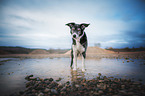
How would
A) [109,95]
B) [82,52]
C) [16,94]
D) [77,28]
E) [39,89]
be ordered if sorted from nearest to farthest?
[109,95]
[16,94]
[39,89]
[77,28]
[82,52]

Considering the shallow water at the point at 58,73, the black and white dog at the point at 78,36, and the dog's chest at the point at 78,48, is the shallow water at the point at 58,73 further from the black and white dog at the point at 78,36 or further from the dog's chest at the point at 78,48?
the black and white dog at the point at 78,36

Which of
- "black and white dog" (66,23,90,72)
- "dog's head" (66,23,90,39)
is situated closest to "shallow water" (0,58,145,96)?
"black and white dog" (66,23,90,72)

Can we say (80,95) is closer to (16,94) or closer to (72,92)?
(72,92)

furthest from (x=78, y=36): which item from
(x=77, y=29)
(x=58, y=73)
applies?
(x=58, y=73)

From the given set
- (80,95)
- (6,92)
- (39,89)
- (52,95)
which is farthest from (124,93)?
(6,92)

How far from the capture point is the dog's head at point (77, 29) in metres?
5.56

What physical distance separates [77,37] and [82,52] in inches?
47.9

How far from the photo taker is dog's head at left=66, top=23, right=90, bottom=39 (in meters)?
5.56

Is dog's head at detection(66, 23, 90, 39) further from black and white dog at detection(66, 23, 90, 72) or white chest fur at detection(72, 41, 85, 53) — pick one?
white chest fur at detection(72, 41, 85, 53)

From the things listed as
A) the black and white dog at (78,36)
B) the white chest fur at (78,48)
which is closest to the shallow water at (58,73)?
the white chest fur at (78,48)

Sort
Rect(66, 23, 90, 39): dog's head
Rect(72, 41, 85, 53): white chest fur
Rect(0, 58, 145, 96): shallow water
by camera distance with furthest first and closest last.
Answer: Rect(72, 41, 85, 53): white chest fur
Rect(66, 23, 90, 39): dog's head
Rect(0, 58, 145, 96): shallow water

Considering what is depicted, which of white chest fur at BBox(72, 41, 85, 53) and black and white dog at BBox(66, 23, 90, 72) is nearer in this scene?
black and white dog at BBox(66, 23, 90, 72)

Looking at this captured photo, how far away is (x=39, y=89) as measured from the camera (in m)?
3.27

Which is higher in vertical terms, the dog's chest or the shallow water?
the dog's chest
